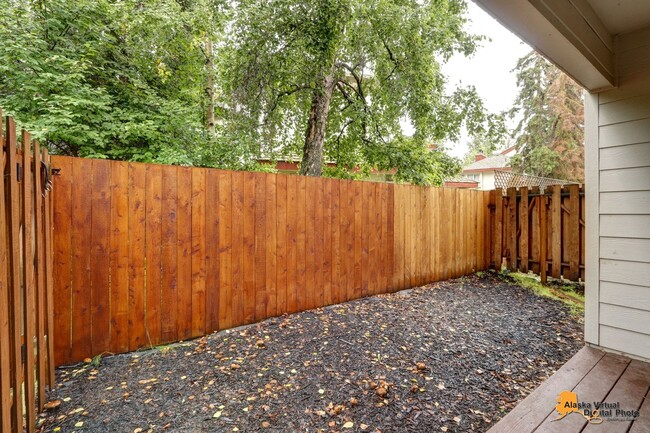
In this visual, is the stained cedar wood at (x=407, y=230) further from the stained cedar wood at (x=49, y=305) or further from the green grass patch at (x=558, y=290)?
the stained cedar wood at (x=49, y=305)

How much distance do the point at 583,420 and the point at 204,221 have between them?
9.51 ft

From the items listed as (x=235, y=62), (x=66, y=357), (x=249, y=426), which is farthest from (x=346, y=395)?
(x=235, y=62)

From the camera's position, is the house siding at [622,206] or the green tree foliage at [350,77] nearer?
the house siding at [622,206]

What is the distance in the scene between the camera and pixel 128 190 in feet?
8.17

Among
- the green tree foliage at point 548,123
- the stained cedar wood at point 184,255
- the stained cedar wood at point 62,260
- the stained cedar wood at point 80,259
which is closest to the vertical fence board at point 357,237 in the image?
the stained cedar wood at point 184,255

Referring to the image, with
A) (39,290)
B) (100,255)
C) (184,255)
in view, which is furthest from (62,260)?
(184,255)

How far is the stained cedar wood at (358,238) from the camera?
3.86 meters

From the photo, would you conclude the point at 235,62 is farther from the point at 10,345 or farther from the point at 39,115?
the point at 10,345

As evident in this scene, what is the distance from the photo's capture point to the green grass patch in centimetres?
381

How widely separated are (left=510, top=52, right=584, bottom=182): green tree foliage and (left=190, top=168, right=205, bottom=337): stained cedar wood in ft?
44.3

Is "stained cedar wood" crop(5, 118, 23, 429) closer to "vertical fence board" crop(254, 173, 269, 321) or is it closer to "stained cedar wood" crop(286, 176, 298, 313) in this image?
"vertical fence board" crop(254, 173, 269, 321)

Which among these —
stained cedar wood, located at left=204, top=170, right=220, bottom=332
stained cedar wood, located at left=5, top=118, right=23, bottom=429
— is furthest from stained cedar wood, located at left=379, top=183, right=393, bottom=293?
stained cedar wood, located at left=5, top=118, right=23, bottom=429

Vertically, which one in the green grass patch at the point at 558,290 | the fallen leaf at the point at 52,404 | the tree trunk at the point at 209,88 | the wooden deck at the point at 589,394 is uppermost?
the tree trunk at the point at 209,88

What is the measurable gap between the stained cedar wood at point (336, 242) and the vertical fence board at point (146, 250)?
186cm
